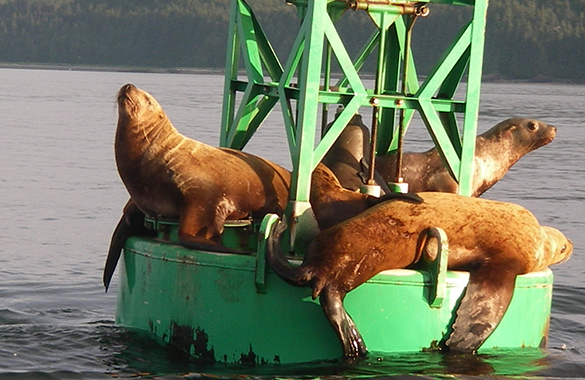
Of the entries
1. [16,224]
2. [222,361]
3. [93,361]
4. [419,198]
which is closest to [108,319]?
[93,361]

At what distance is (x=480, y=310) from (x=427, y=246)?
19.9 inches

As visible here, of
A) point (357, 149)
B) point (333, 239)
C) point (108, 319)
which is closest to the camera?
point (333, 239)

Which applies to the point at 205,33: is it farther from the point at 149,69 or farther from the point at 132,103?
the point at 132,103

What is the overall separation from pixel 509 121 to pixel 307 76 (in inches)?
114

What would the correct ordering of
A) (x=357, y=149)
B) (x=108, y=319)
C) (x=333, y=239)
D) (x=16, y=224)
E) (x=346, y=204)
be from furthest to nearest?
(x=16, y=224), (x=108, y=319), (x=357, y=149), (x=346, y=204), (x=333, y=239)

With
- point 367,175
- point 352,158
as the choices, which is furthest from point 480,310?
point 352,158

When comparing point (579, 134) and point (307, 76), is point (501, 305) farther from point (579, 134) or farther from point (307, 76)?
Result: point (579, 134)

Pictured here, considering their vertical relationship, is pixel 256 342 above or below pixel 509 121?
below

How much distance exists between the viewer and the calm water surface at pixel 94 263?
7484 mm

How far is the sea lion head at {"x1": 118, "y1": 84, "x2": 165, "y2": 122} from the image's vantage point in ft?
27.1

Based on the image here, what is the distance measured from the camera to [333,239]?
7.33m

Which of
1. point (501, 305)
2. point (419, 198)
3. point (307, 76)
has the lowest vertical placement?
point (501, 305)

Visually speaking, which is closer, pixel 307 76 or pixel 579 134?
pixel 307 76

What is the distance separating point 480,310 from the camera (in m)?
7.28
